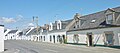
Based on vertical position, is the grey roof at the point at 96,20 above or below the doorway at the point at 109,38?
above

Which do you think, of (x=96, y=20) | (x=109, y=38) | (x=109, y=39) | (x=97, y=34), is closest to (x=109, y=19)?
(x=109, y=38)

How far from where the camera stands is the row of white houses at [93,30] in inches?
1380

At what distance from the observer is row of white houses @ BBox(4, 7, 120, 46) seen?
35.1 metres

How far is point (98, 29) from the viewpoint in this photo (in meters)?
38.6

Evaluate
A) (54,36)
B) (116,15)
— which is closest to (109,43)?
(116,15)

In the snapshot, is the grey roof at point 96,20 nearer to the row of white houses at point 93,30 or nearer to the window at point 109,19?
the row of white houses at point 93,30

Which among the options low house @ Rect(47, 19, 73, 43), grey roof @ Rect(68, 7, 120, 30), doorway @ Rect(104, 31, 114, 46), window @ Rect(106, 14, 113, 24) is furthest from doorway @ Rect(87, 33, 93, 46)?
low house @ Rect(47, 19, 73, 43)

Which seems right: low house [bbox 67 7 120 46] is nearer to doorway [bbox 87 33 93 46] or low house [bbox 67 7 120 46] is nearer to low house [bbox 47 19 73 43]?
doorway [bbox 87 33 93 46]

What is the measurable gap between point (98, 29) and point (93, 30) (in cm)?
176

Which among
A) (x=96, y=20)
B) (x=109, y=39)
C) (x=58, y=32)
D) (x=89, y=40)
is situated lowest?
(x=89, y=40)

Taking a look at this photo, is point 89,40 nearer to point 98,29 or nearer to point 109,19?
point 98,29

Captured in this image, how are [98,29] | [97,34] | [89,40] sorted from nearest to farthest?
1. [98,29]
2. [97,34]
3. [89,40]

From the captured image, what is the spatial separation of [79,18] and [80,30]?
16.1ft

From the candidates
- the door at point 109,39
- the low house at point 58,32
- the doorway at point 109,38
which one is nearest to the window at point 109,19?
the doorway at point 109,38
